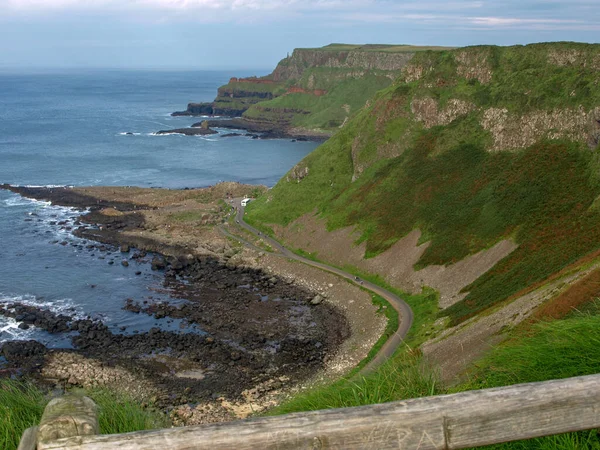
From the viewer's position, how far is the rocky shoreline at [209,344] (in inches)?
1855

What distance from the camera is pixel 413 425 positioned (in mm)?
4715

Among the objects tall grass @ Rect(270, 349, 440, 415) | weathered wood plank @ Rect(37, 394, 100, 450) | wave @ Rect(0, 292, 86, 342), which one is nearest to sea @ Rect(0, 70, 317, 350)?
wave @ Rect(0, 292, 86, 342)

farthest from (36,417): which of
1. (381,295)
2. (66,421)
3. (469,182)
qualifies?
(469,182)

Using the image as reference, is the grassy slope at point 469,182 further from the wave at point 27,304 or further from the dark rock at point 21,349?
the dark rock at point 21,349

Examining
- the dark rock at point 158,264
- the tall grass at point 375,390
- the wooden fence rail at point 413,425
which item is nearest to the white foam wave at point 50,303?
the dark rock at point 158,264

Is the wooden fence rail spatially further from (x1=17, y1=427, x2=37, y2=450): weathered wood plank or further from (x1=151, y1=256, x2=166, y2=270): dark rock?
(x1=151, y1=256, x2=166, y2=270): dark rock

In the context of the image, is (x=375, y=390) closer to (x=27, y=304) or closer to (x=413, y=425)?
(x=413, y=425)

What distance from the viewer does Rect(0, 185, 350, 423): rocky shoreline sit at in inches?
1855

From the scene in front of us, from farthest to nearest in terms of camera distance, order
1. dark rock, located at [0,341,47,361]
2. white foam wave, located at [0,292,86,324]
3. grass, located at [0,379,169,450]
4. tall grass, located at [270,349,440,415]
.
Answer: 1. white foam wave, located at [0,292,86,324]
2. dark rock, located at [0,341,47,361]
3. tall grass, located at [270,349,440,415]
4. grass, located at [0,379,169,450]

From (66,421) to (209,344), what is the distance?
51.1 m

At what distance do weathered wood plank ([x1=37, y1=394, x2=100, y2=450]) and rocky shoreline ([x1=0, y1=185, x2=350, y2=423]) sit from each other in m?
37.8

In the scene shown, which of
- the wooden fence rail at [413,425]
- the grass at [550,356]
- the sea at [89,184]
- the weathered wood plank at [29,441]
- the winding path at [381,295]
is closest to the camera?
the wooden fence rail at [413,425]

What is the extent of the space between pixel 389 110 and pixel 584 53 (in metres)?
29.3

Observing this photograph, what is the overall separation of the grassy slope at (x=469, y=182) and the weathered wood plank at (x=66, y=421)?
4970cm
